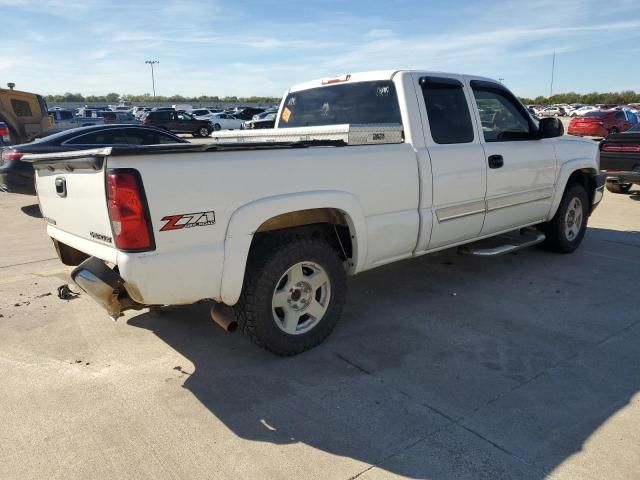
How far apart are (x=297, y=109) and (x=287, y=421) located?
3.27 metres

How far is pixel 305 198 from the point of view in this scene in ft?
11.0

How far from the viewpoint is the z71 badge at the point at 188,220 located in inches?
112

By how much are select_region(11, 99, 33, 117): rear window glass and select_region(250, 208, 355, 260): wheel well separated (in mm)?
14983

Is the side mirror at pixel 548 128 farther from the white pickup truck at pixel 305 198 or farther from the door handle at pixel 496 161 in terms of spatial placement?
the door handle at pixel 496 161

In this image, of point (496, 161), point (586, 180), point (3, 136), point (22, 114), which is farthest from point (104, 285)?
point (22, 114)

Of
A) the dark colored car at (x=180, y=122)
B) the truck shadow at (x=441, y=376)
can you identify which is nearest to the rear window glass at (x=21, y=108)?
the truck shadow at (x=441, y=376)

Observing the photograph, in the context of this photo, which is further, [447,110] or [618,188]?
[618,188]

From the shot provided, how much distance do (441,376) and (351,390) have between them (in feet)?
2.06

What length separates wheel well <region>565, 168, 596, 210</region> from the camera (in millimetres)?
6121

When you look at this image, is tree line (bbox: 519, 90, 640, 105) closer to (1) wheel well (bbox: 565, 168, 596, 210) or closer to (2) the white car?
(2) the white car

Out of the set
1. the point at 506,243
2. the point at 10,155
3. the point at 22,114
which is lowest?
the point at 506,243

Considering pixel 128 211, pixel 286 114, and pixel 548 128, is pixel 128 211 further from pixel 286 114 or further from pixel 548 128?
pixel 548 128

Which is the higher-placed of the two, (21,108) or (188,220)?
(21,108)

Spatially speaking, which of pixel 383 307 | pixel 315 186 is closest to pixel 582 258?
pixel 383 307
